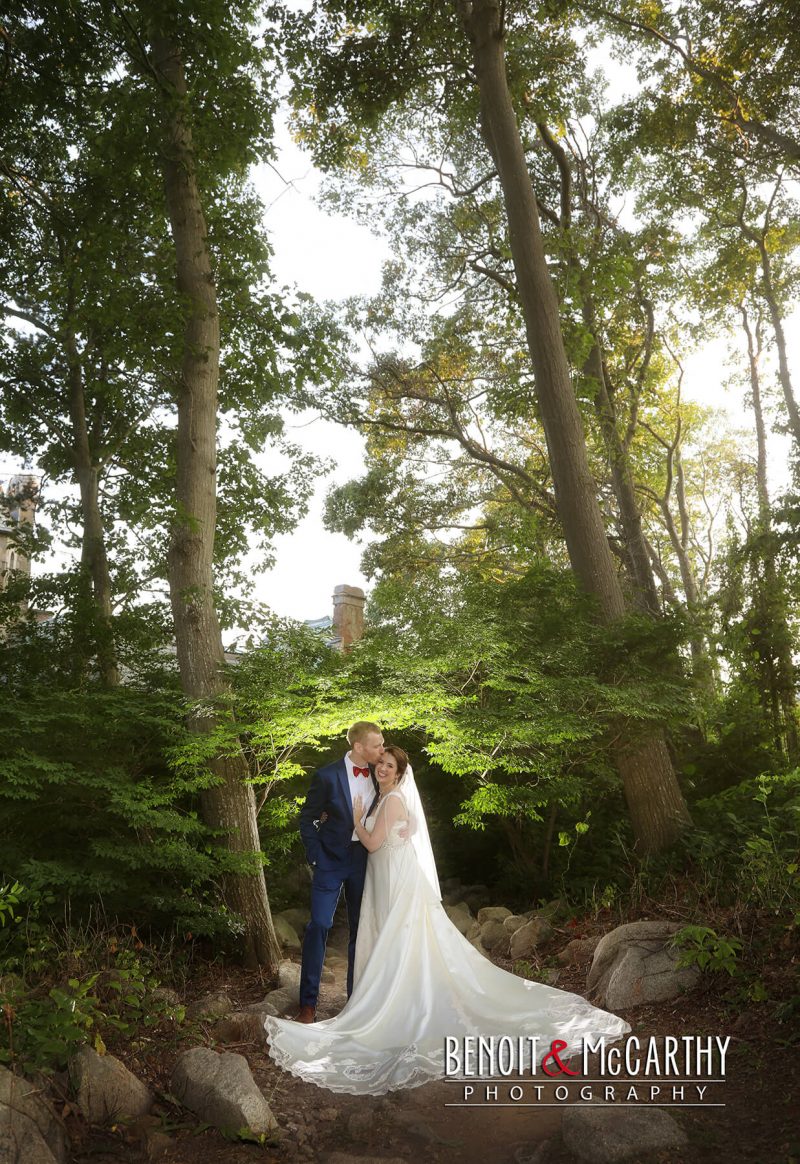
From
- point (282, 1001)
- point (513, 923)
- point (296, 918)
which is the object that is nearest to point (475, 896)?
point (513, 923)

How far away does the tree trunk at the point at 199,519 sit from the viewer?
7.91 m

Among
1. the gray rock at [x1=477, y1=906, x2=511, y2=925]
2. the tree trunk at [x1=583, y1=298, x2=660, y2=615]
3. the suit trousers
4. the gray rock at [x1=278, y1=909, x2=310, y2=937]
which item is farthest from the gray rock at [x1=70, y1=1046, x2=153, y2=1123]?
the tree trunk at [x1=583, y1=298, x2=660, y2=615]

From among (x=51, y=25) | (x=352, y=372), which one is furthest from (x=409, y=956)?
(x=352, y=372)

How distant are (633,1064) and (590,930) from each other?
9.61 feet

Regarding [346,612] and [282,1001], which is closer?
[282,1001]

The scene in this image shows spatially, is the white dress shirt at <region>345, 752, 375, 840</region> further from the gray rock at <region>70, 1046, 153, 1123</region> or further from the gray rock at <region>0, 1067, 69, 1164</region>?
the gray rock at <region>0, 1067, 69, 1164</region>

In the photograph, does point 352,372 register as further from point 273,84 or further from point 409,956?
point 409,956

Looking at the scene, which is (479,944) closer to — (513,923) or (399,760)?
(513,923)

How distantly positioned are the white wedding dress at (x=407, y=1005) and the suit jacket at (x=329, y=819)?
21 cm

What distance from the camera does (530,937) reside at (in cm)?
769

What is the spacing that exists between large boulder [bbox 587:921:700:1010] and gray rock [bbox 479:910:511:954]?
172 centimetres

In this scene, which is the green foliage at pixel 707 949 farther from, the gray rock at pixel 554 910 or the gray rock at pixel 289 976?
the gray rock at pixel 289 976

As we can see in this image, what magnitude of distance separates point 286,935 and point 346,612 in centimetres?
975

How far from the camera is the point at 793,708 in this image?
1084 cm
